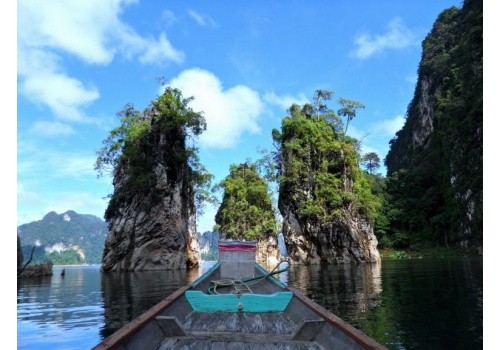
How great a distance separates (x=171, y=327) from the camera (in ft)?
12.8

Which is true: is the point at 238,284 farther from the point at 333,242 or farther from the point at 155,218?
the point at 333,242

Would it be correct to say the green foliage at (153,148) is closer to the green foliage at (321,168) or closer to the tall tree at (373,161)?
the green foliage at (321,168)

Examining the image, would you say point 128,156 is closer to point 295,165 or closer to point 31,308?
point 295,165

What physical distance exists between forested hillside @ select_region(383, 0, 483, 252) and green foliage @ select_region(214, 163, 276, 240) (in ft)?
61.5

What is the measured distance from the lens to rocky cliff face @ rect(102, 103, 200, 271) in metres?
34.6

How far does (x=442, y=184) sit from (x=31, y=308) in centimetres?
5284

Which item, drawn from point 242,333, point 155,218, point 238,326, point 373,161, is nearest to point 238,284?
point 238,326

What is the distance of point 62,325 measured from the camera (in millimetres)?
8383

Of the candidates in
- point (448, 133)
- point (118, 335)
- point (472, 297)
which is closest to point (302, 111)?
point (448, 133)


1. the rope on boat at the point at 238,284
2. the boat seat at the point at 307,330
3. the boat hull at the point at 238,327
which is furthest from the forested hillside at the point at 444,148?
the boat seat at the point at 307,330

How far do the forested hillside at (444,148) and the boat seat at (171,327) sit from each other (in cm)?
3441

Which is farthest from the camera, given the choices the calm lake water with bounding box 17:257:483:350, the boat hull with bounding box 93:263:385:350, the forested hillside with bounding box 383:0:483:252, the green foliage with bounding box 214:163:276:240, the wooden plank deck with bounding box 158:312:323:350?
the green foliage with bounding box 214:163:276:240

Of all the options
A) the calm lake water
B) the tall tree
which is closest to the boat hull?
the calm lake water

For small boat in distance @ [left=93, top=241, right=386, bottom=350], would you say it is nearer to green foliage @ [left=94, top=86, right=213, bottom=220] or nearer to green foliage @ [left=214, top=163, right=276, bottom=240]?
green foliage @ [left=94, top=86, right=213, bottom=220]
